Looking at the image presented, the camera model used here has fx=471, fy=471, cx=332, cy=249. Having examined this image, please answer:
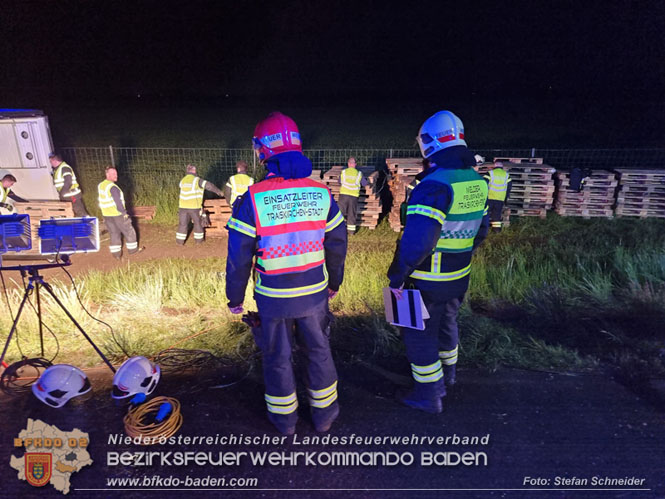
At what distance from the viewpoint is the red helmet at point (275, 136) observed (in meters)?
3.32

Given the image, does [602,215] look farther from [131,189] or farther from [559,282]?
[131,189]

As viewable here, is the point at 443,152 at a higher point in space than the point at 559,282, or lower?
higher

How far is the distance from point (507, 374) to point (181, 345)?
331cm

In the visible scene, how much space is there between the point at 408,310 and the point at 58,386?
294cm

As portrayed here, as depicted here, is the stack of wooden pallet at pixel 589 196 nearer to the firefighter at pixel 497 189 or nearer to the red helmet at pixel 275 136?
the firefighter at pixel 497 189

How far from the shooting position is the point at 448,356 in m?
4.21

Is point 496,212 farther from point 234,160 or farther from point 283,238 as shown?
point 234,160

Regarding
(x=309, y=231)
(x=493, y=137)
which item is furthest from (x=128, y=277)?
(x=493, y=137)

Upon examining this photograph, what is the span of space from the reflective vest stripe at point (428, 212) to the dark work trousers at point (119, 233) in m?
6.97

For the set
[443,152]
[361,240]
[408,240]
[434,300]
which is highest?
[443,152]

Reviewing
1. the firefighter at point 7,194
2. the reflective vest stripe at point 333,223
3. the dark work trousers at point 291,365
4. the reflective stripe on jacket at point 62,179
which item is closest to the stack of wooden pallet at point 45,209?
the reflective stripe on jacket at point 62,179

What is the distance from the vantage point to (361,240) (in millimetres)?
10227

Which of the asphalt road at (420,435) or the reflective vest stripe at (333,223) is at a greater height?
the reflective vest stripe at (333,223)

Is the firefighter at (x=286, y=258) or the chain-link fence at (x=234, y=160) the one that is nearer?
the firefighter at (x=286, y=258)
